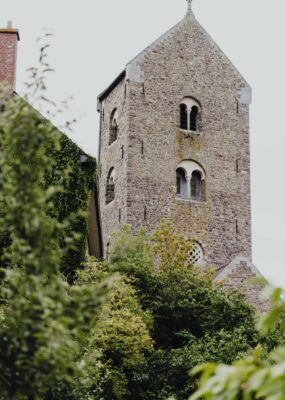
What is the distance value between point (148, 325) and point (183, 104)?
1557cm

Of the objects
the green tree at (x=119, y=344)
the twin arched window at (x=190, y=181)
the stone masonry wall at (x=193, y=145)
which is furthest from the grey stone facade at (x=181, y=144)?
the green tree at (x=119, y=344)

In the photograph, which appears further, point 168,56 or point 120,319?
point 168,56

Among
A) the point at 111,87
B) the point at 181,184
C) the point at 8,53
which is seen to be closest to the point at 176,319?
the point at 8,53

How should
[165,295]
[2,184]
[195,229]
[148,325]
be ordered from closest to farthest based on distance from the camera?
[2,184] → [148,325] → [165,295] → [195,229]

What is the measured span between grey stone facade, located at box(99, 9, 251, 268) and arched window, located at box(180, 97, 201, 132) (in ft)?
0.69

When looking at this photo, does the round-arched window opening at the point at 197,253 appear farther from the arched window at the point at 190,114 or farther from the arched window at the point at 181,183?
the arched window at the point at 190,114

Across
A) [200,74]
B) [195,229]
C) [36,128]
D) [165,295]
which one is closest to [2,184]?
[36,128]

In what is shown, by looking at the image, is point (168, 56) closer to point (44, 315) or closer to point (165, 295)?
point (165, 295)

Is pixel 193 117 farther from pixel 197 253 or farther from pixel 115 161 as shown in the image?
pixel 197 253

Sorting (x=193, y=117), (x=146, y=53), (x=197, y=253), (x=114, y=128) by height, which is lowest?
(x=197, y=253)

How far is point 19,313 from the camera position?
4547 millimetres

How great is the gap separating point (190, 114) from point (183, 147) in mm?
1808

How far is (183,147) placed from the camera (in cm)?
3469

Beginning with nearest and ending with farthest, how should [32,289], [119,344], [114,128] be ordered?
[32,289], [119,344], [114,128]
